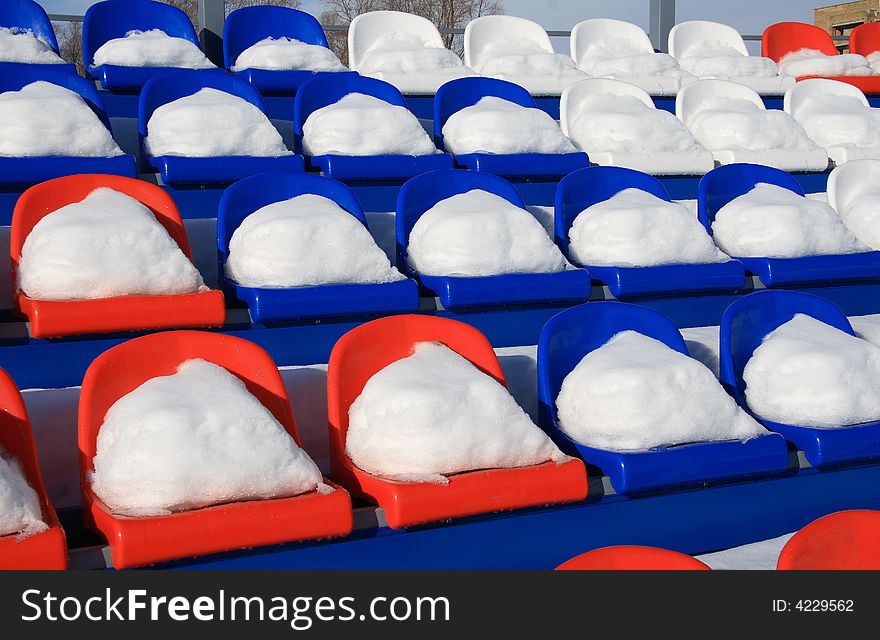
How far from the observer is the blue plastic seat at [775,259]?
132cm

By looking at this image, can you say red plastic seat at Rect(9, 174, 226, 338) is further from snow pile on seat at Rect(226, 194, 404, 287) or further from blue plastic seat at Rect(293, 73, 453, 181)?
blue plastic seat at Rect(293, 73, 453, 181)

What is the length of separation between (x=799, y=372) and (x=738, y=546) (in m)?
0.20

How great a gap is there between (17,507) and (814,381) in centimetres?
79

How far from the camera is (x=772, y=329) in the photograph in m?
1.12

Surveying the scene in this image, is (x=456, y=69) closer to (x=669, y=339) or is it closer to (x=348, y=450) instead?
(x=669, y=339)

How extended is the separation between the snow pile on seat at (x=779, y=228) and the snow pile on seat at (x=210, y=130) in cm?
66

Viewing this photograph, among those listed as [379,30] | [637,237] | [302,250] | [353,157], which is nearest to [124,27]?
[379,30]

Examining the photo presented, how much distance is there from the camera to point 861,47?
263 cm

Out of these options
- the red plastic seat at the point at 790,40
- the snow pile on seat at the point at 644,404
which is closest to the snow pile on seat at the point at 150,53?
the snow pile on seat at the point at 644,404

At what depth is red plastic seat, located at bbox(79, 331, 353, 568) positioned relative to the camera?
2.25 feet

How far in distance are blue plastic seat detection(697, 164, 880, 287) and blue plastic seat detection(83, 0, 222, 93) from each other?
2.90ft

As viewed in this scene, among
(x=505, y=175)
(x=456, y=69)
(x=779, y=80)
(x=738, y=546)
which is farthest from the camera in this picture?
(x=779, y=80)

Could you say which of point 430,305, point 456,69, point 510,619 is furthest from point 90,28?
point 510,619

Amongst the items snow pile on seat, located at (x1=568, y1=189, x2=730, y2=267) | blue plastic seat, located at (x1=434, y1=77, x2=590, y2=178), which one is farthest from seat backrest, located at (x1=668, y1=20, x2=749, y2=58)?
snow pile on seat, located at (x1=568, y1=189, x2=730, y2=267)
